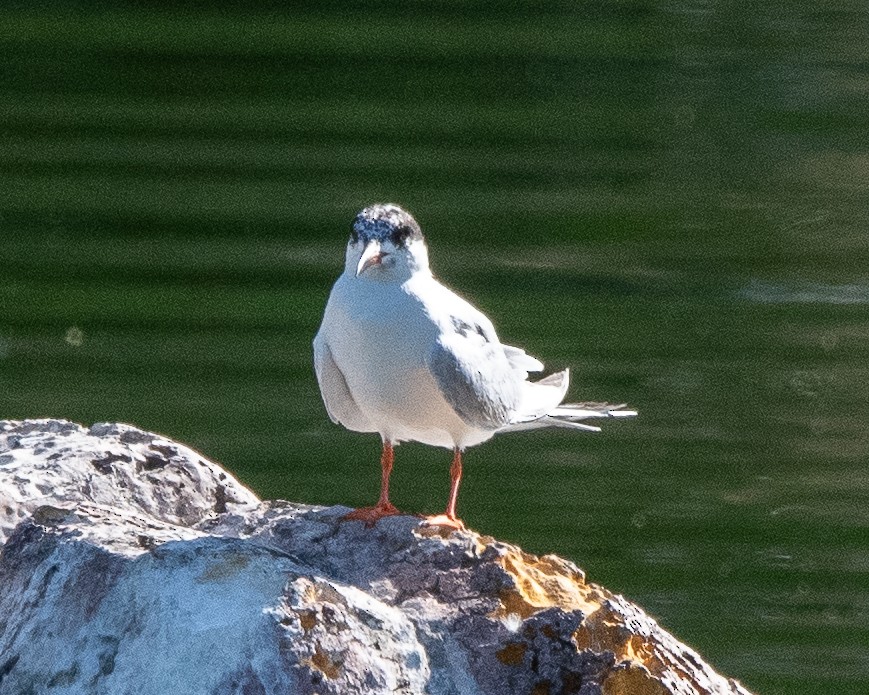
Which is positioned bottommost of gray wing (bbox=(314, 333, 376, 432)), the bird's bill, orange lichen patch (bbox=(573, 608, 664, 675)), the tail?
orange lichen patch (bbox=(573, 608, 664, 675))

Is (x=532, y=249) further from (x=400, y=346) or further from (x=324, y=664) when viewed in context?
(x=324, y=664)

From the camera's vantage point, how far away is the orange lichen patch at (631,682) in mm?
4074

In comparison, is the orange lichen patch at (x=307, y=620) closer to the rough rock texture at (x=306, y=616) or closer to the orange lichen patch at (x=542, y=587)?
the rough rock texture at (x=306, y=616)

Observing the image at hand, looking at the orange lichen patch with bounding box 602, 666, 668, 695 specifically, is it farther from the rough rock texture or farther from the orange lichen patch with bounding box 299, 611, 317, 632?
the orange lichen patch with bounding box 299, 611, 317, 632

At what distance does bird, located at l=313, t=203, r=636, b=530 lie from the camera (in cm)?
489

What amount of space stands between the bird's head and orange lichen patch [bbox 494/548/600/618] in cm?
88

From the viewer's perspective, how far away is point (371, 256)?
486 cm

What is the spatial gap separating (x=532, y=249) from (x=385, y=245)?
7.78 meters

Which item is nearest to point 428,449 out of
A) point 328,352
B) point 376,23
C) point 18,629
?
point 328,352

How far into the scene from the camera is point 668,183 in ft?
47.0

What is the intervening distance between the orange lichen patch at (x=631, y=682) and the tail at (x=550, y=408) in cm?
150

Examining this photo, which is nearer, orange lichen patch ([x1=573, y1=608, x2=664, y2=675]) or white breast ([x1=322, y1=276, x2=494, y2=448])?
orange lichen patch ([x1=573, y1=608, x2=664, y2=675])

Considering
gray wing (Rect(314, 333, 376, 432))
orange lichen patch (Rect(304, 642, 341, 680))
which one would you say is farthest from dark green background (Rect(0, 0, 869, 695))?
orange lichen patch (Rect(304, 642, 341, 680))

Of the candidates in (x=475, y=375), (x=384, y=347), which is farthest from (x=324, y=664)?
(x=475, y=375)
